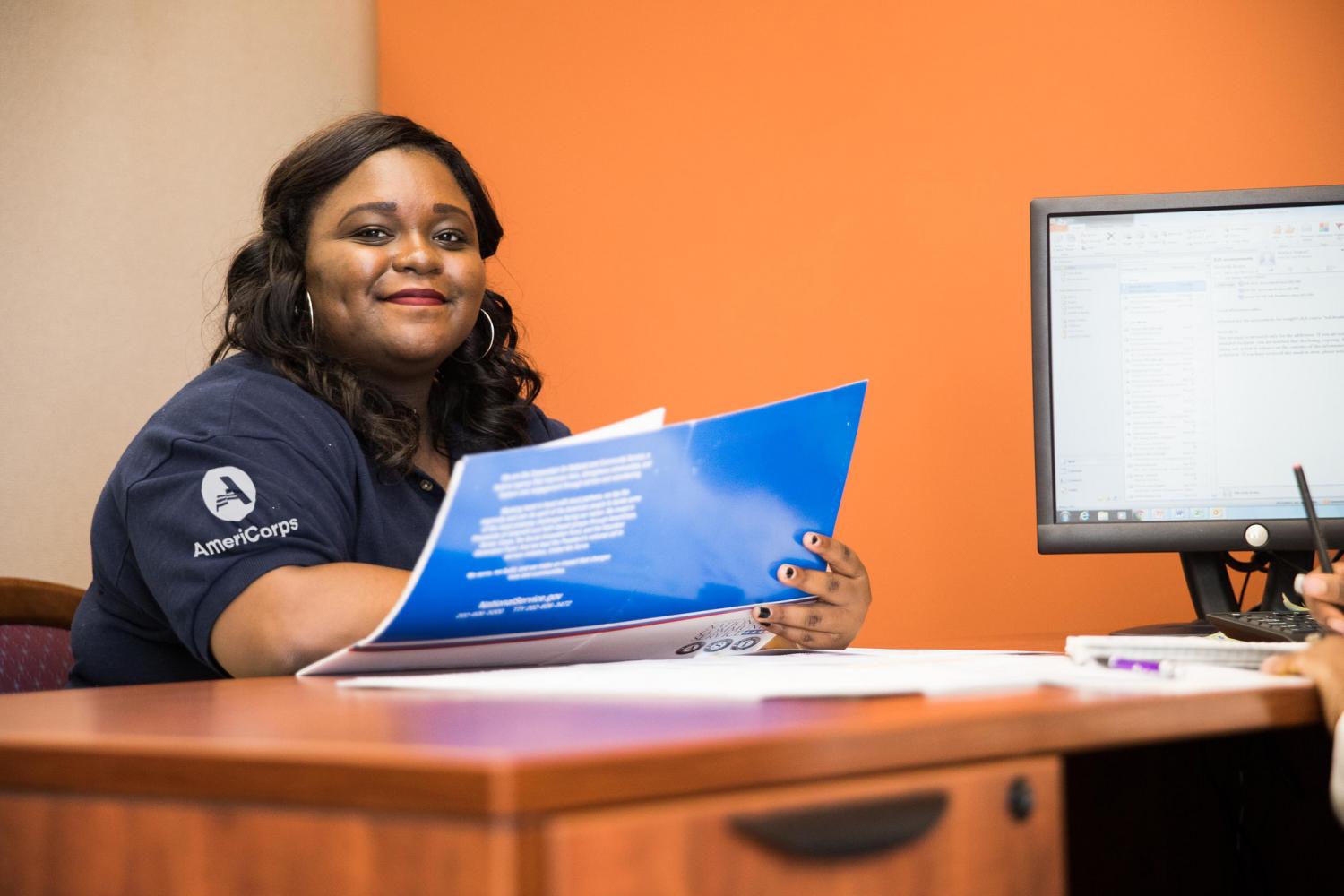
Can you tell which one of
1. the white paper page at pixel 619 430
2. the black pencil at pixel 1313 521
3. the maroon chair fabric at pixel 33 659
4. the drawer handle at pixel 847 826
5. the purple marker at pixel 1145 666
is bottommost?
the maroon chair fabric at pixel 33 659

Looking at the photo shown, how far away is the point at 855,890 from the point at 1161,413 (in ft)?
3.71

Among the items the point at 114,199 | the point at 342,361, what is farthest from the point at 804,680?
the point at 114,199

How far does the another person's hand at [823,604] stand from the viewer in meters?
1.11

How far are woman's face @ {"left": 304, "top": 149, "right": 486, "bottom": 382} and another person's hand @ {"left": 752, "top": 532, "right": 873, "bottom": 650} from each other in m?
0.59

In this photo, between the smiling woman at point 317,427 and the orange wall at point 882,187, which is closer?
the smiling woman at point 317,427

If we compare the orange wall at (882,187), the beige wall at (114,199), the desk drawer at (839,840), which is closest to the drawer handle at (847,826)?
the desk drawer at (839,840)

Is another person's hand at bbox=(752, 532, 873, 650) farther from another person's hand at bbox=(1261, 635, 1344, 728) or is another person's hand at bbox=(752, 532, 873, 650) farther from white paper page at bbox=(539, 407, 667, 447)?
another person's hand at bbox=(1261, 635, 1344, 728)

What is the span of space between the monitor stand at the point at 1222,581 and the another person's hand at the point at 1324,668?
73 cm

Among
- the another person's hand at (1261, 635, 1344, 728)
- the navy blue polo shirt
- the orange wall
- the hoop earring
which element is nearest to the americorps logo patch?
the navy blue polo shirt

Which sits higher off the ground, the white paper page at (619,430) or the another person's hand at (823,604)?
the white paper page at (619,430)

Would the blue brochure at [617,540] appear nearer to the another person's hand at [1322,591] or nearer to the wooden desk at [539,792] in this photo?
the wooden desk at [539,792]

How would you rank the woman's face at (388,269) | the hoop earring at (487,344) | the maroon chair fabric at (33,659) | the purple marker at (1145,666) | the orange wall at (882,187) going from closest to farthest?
the purple marker at (1145,666), the maroon chair fabric at (33,659), the woman's face at (388,269), the hoop earring at (487,344), the orange wall at (882,187)

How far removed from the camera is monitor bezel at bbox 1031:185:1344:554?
153 centimetres

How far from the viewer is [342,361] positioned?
4.94 feet
